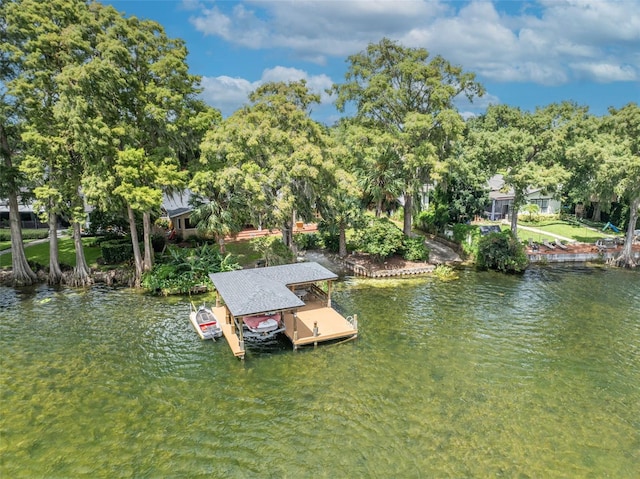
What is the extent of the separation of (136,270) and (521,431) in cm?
2683

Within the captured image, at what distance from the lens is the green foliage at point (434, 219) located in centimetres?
4443

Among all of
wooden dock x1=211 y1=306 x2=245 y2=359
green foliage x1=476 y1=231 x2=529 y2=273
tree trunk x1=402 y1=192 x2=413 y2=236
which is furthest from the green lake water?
tree trunk x1=402 y1=192 x2=413 y2=236

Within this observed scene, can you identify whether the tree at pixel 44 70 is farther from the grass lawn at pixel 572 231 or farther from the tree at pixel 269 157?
the grass lawn at pixel 572 231

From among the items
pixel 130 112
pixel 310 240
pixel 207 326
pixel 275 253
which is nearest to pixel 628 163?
pixel 310 240

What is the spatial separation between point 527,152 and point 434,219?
12.3 meters

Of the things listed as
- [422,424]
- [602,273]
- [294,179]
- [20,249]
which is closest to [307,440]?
[422,424]

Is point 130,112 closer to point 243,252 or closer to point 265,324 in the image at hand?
point 243,252

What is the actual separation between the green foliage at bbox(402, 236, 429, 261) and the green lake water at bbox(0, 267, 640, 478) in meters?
9.31

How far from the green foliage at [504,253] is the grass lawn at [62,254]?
32564 millimetres

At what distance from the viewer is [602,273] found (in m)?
34.1

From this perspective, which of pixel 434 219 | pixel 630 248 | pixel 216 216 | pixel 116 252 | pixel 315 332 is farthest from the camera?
pixel 434 219

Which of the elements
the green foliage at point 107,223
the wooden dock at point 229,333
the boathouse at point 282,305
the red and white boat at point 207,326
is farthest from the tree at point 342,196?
the green foliage at point 107,223

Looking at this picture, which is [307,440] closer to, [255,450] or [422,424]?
[255,450]

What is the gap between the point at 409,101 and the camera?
116 feet
